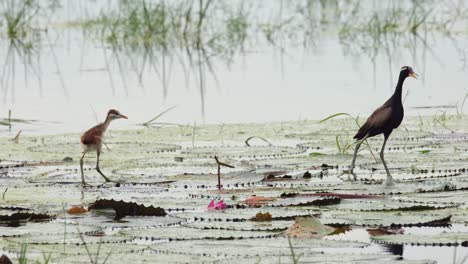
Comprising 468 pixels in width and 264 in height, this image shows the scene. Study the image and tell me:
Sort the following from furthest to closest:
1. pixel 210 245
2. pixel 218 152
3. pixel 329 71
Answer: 1. pixel 329 71
2. pixel 218 152
3. pixel 210 245

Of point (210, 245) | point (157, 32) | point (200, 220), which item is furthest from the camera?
point (157, 32)

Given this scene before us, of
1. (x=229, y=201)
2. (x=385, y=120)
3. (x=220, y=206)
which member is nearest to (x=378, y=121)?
(x=385, y=120)

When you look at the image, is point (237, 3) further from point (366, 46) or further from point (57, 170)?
point (57, 170)

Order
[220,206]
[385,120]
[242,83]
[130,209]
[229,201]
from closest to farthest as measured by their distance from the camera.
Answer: [130,209] → [220,206] → [229,201] → [385,120] → [242,83]

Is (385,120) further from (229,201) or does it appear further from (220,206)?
(220,206)

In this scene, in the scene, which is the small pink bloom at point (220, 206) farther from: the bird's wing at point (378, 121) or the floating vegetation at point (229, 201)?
the bird's wing at point (378, 121)

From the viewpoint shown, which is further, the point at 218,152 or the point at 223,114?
the point at 223,114

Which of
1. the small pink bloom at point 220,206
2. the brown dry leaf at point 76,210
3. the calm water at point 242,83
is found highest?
the calm water at point 242,83

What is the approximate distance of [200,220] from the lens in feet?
18.4

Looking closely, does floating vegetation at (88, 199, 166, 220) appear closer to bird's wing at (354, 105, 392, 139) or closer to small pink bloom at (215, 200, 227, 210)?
small pink bloom at (215, 200, 227, 210)

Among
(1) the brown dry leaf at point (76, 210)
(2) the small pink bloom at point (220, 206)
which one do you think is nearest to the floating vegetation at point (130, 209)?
(1) the brown dry leaf at point (76, 210)

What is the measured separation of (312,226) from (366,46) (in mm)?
9311

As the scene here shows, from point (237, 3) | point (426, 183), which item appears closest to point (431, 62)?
point (237, 3)

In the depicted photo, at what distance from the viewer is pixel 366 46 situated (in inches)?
567
